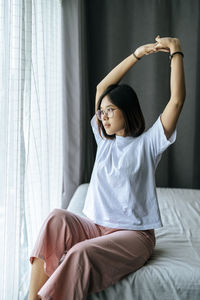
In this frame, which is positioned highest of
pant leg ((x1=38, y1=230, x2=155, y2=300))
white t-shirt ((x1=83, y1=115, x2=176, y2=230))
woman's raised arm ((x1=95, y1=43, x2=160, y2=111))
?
woman's raised arm ((x1=95, y1=43, x2=160, y2=111))

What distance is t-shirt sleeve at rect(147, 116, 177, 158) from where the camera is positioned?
4.23ft

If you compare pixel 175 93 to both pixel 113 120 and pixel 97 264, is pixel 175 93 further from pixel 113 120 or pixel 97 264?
pixel 97 264

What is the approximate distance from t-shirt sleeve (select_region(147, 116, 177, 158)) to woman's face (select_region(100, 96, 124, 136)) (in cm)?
12

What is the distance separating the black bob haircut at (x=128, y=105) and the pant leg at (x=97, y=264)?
16.3 inches

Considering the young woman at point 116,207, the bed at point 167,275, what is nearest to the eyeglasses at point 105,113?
the young woman at point 116,207

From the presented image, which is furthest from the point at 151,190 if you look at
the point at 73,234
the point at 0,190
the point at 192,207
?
the point at 192,207

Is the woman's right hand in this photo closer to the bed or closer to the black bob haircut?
the black bob haircut

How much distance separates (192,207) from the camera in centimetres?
212

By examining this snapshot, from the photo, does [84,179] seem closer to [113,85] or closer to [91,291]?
[113,85]

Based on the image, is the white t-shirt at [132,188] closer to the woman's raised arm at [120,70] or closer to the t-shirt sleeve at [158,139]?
the t-shirt sleeve at [158,139]

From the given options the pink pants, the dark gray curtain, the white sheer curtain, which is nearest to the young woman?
the pink pants

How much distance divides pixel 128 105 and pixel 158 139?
0.61ft

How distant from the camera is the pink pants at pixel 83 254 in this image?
111 cm

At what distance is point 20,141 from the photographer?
1.43 metres
